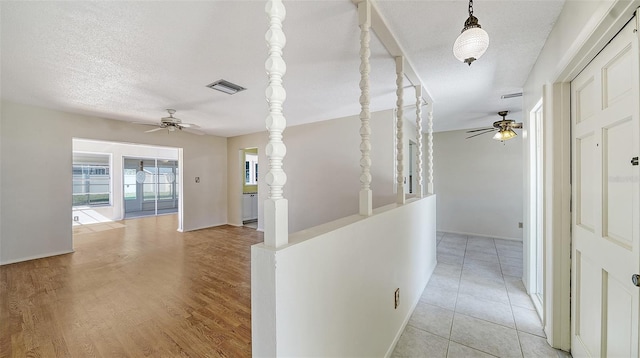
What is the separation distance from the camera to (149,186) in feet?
28.2

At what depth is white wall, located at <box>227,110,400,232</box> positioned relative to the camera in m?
4.15

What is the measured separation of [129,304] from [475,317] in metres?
3.50

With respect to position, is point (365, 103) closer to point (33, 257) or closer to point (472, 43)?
point (472, 43)

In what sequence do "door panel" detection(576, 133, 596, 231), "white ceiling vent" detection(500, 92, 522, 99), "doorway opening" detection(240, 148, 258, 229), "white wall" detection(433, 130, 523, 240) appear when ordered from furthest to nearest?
1. "doorway opening" detection(240, 148, 258, 229)
2. "white wall" detection(433, 130, 523, 240)
3. "white ceiling vent" detection(500, 92, 522, 99)
4. "door panel" detection(576, 133, 596, 231)

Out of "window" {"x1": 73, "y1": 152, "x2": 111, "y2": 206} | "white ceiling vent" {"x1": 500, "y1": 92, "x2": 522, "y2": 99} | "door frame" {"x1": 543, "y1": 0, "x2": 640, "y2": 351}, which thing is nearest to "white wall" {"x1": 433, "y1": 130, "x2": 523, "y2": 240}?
"white ceiling vent" {"x1": 500, "y1": 92, "x2": 522, "y2": 99}

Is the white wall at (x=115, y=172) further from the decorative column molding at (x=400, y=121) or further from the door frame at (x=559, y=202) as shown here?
the door frame at (x=559, y=202)

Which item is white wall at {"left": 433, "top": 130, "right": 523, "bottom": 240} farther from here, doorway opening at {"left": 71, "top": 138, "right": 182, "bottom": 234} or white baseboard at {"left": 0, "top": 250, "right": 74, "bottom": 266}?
white baseboard at {"left": 0, "top": 250, "right": 74, "bottom": 266}

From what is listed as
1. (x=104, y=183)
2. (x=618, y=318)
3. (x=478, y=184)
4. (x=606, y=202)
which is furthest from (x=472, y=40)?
(x=104, y=183)

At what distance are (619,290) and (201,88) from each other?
4.03 m

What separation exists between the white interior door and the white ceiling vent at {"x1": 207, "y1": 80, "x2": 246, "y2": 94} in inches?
126

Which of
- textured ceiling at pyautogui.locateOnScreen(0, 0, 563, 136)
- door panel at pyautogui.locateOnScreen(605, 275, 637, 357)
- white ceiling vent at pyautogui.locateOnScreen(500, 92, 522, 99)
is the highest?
textured ceiling at pyautogui.locateOnScreen(0, 0, 563, 136)

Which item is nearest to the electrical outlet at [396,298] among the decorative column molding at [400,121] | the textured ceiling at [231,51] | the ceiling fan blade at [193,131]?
the decorative column molding at [400,121]

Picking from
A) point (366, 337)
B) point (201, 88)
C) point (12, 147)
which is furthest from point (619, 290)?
point (12, 147)

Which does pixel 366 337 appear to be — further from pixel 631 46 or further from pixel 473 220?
pixel 473 220
